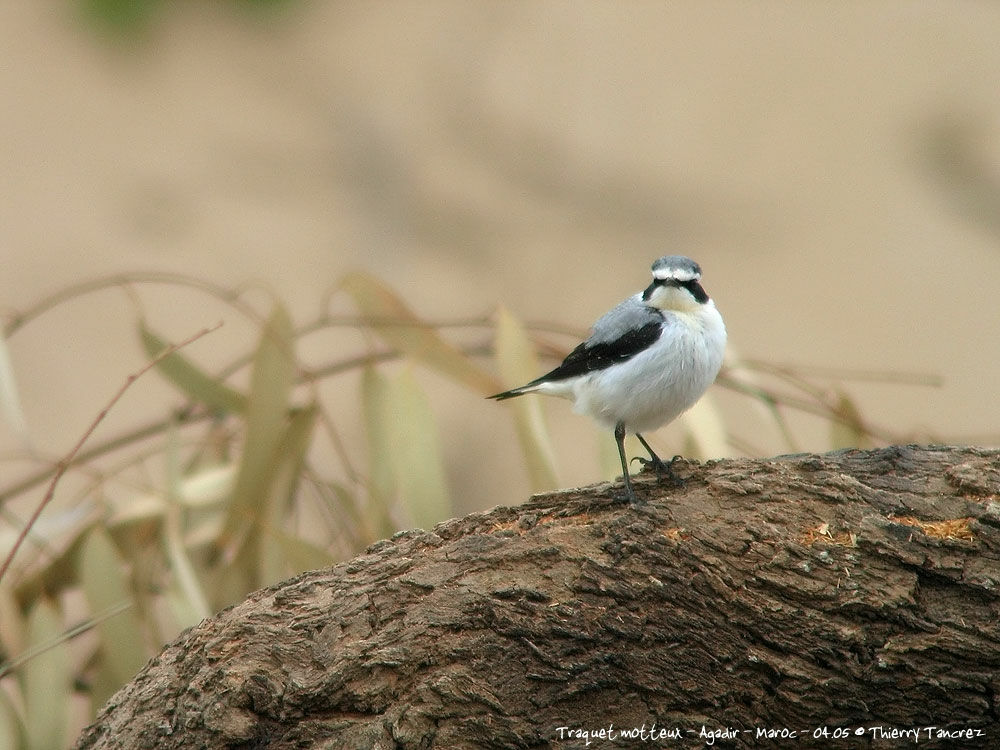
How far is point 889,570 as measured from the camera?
1.95m

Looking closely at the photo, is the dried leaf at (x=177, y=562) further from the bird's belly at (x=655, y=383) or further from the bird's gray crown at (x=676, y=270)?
the bird's gray crown at (x=676, y=270)

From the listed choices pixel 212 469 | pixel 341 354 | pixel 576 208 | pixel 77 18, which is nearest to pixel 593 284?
pixel 576 208

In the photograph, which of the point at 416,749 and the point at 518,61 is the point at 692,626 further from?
the point at 518,61

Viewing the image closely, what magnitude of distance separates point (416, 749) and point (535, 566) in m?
0.39

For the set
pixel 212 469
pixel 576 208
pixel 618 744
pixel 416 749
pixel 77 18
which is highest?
pixel 77 18

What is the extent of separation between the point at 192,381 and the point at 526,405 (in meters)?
1.10

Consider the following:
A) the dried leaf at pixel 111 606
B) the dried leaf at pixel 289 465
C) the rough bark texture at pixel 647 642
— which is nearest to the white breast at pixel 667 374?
the rough bark texture at pixel 647 642

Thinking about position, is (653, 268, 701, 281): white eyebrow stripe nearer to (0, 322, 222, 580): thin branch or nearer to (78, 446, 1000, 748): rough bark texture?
(78, 446, 1000, 748): rough bark texture

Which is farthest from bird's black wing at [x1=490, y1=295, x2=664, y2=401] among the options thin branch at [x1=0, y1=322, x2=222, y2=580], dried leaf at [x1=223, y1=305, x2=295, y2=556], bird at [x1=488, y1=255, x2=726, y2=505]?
dried leaf at [x1=223, y1=305, x2=295, y2=556]

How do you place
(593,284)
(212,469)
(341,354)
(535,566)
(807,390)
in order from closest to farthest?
1. (535,566)
2. (807,390)
3. (212,469)
4. (341,354)
5. (593,284)

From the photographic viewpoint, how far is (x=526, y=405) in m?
3.19

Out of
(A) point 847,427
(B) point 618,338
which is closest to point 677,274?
(B) point 618,338

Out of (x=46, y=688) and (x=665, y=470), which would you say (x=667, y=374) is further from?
(x=46, y=688)

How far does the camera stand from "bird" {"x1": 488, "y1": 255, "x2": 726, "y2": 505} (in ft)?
8.21
